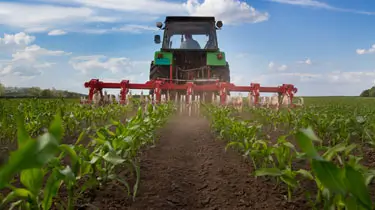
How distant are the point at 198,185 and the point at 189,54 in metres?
8.45

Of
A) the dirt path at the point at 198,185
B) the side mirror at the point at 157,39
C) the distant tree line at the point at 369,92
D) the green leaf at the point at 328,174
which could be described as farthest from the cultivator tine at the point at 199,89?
the distant tree line at the point at 369,92

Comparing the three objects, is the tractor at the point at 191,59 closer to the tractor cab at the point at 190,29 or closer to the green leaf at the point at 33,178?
the tractor cab at the point at 190,29

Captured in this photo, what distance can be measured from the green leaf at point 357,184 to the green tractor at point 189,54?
362 inches

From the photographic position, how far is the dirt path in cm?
249

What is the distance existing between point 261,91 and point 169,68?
313 centimetres

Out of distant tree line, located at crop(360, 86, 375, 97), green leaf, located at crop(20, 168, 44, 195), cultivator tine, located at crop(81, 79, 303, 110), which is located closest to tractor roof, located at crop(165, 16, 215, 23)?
cultivator tine, located at crop(81, 79, 303, 110)

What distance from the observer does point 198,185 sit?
9.72ft

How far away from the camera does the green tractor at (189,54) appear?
1048 centimetres

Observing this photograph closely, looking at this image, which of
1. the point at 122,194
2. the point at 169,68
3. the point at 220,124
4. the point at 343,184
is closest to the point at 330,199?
the point at 343,184

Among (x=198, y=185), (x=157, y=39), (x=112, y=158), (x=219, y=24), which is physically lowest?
(x=198, y=185)

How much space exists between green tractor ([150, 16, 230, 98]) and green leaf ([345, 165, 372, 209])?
919 centimetres

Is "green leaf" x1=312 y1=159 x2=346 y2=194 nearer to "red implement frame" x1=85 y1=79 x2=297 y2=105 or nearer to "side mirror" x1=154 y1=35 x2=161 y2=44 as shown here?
"red implement frame" x1=85 y1=79 x2=297 y2=105

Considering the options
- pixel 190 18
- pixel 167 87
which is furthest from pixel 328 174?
pixel 190 18

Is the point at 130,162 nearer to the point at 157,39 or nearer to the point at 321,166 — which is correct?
the point at 321,166
